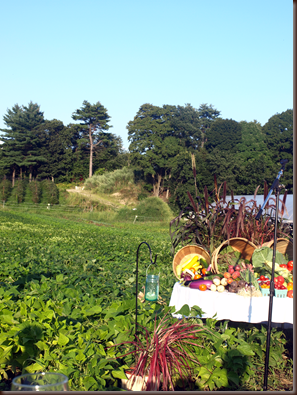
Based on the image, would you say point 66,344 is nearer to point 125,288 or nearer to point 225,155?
point 125,288

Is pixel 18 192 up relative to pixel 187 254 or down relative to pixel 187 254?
up

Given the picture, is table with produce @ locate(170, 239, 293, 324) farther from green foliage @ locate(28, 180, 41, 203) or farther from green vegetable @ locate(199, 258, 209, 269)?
green foliage @ locate(28, 180, 41, 203)

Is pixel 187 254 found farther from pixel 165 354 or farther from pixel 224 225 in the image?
pixel 165 354

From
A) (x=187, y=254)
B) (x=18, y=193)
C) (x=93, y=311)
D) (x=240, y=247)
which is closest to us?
(x=93, y=311)

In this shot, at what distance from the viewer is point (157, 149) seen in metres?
44.4

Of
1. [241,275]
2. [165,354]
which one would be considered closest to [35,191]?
[241,275]

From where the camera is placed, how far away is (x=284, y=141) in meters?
49.2

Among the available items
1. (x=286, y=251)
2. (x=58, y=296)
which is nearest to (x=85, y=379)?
(x=58, y=296)

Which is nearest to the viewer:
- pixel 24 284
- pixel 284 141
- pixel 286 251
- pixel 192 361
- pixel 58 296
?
pixel 192 361

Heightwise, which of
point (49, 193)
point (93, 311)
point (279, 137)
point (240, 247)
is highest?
point (279, 137)

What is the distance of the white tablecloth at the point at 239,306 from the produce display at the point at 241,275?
2.8 inches

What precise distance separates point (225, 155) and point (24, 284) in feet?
142

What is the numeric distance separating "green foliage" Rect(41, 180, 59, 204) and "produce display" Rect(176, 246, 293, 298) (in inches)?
1274

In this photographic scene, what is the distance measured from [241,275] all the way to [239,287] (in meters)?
0.18
